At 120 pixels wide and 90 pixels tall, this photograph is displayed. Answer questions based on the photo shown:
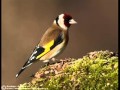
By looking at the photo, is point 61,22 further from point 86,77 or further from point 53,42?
point 86,77

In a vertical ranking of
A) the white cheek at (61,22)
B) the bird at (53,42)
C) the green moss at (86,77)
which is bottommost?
the green moss at (86,77)

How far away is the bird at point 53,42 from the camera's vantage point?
249 cm

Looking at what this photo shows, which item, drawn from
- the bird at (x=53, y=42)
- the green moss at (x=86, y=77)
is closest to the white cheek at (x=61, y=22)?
the bird at (x=53, y=42)

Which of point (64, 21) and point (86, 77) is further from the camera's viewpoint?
point (64, 21)

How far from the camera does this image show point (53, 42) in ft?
8.42

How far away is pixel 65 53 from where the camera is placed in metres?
2.74

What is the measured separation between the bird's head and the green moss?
1.34 feet

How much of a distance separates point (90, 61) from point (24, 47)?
729 mm

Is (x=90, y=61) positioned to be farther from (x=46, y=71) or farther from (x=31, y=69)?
(x=31, y=69)

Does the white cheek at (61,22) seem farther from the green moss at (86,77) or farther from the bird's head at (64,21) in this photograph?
the green moss at (86,77)

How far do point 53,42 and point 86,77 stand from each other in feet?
1.66

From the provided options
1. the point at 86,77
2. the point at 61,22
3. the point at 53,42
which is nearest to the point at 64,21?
the point at 61,22

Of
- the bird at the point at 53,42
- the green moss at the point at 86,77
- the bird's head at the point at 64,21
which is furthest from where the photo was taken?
the bird's head at the point at 64,21

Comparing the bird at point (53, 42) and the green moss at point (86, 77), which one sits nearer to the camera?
the green moss at point (86, 77)
